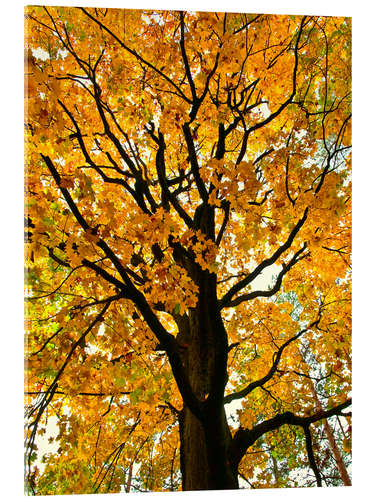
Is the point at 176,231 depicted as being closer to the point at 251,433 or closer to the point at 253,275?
the point at 253,275

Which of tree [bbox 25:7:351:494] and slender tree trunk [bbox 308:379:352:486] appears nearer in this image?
tree [bbox 25:7:351:494]

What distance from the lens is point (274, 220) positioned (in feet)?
8.50

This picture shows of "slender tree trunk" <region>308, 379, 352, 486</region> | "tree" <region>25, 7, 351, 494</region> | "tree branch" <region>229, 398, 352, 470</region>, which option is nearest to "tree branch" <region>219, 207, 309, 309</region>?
"tree" <region>25, 7, 351, 494</region>

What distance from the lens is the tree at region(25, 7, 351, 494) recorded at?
6.04 feet

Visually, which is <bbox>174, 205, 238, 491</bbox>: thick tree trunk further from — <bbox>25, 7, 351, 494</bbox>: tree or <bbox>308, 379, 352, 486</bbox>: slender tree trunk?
<bbox>308, 379, 352, 486</bbox>: slender tree trunk

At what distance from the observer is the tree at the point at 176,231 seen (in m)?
1.84

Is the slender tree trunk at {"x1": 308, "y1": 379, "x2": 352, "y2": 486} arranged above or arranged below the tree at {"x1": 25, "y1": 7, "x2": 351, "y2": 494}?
below

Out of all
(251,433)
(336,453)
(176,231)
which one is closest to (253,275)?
(176,231)

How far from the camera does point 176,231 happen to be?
86.3 inches

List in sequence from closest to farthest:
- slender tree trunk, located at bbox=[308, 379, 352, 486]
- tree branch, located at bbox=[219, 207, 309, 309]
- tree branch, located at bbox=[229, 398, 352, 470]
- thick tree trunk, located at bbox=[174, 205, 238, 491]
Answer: thick tree trunk, located at bbox=[174, 205, 238, 491], tree branch, located at bbox=[229, 398, 352, 470], tree branch, located at bbox=[219, 207, 309, 309], slender tree trunk, located at bbox=[308, 379, 352, 486]

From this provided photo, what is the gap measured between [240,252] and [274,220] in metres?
0.63

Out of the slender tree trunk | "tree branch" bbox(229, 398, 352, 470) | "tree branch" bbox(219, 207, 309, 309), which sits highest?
"tree branch" bbox(219, 207, 309, 309)
